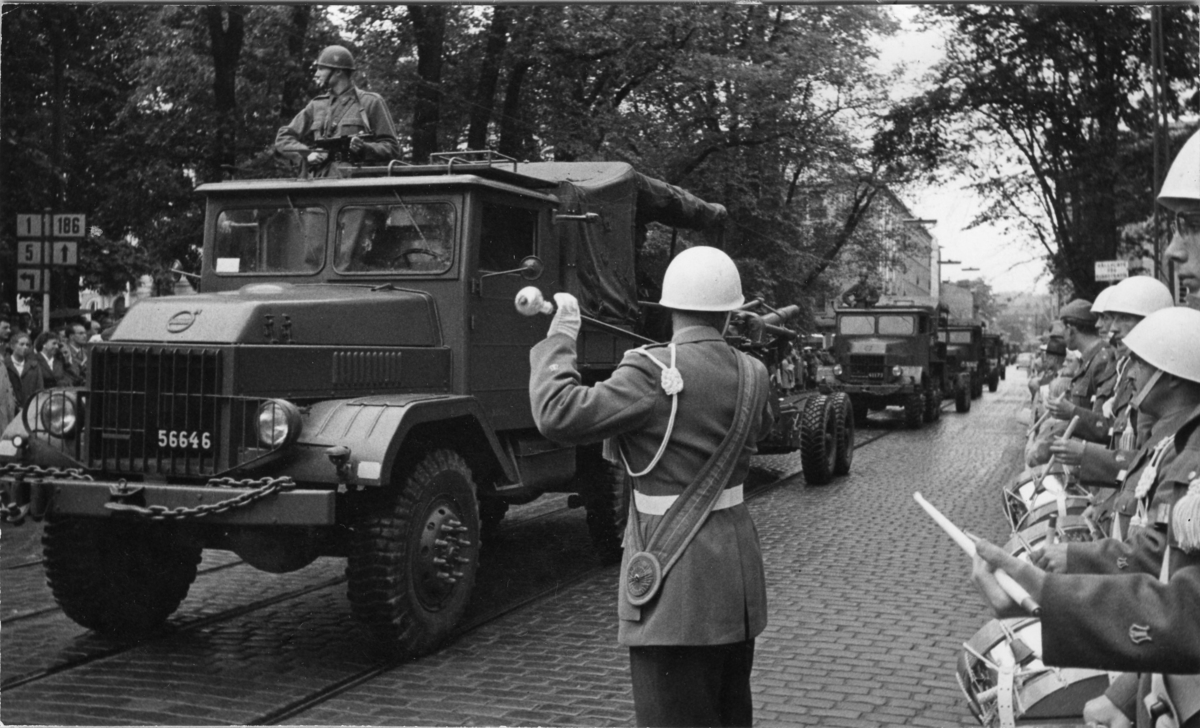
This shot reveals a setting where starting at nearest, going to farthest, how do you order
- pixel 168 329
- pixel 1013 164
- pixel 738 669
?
pixel 738 669, pixel 168 329, pixel 1013 164

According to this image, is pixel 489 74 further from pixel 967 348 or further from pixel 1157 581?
pixel 967 348

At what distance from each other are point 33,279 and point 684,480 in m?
7.29

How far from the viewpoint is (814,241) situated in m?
24.8

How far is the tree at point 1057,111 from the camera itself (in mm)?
8773

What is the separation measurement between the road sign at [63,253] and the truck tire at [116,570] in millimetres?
3235

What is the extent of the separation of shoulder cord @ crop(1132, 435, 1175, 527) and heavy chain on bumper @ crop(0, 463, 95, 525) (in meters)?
4.86

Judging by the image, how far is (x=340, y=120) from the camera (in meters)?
7.96

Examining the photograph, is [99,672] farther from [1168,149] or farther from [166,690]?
[1168,149]

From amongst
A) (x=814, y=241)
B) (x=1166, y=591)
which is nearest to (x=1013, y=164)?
(x=814, y=241)

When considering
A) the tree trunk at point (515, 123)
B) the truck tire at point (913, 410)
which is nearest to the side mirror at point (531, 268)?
the tree trunk at point (515, 123)

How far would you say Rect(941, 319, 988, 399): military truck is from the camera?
97.5 feet

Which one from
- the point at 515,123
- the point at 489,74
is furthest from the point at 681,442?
the point at 515,123

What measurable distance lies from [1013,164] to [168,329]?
1271 centimetres

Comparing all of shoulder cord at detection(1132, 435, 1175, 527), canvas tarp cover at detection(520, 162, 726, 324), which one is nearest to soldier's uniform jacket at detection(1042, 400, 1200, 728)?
shoulder cord at detection(1132, 435, 1175, 527)
